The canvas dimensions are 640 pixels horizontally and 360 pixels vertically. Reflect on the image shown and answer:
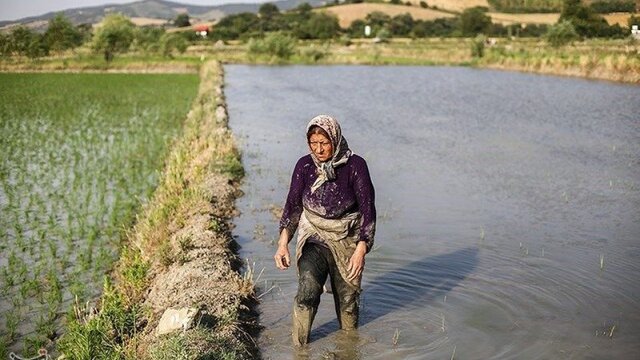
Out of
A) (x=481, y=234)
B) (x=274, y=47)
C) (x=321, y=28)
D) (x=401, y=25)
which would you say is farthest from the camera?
(x=401, y=25)

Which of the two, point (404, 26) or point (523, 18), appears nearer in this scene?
point (523, 18)

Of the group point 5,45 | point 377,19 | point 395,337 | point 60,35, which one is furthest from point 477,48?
point 377,19

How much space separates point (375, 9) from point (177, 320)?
109048 mm

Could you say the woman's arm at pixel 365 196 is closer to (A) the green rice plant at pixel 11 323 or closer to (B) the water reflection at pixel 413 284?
(B) the water reflection at pixel 413 284

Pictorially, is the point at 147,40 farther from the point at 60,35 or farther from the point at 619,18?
the point at 619,18

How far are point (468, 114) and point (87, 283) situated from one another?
15.1 m

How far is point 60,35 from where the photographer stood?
5078cm

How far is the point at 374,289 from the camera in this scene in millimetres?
5934

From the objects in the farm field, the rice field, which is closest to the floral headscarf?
the rice field

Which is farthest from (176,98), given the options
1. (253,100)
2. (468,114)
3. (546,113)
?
(546,113)

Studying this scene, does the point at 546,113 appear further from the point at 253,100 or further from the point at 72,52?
the point at 72,52

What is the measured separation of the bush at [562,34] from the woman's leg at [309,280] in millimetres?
46090

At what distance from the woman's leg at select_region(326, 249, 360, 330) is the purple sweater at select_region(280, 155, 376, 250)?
0.33m

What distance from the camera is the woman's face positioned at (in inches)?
164
